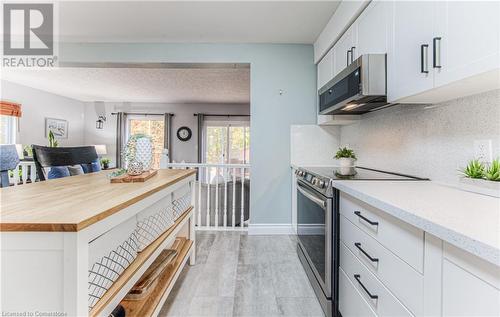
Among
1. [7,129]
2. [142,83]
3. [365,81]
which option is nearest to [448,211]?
[365,81]

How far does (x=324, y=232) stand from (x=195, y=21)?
93.0 inches

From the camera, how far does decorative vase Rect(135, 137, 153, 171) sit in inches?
63.1

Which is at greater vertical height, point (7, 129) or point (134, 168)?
point (7, 129)

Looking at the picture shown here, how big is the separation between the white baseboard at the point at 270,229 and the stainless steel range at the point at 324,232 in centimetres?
102

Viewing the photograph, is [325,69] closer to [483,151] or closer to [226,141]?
[483,151]

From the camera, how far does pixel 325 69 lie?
286cm

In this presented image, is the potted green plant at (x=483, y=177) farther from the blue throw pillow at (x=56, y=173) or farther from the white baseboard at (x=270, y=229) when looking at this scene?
the blue throw pillow at (x=56, y=173)

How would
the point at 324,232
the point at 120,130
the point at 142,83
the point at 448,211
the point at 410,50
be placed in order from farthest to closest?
the point at 120,130
the point at 142,83
the point at 324,232
the point at 410,50
the point at 448,211

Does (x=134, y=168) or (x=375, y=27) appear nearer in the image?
(x=134, y=168)

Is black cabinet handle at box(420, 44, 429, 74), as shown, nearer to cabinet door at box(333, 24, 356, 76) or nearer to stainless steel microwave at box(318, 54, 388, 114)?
stainless steel microwave at box(318, 54, 388, 114)

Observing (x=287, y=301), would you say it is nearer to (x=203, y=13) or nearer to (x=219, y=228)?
(x=219, y=228)

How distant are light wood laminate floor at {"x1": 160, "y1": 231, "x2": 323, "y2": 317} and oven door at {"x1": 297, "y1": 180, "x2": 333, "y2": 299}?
200 mm

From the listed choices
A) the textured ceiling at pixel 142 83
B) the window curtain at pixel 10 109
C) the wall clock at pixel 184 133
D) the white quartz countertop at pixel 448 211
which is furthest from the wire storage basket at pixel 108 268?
the wall clock at pixel 184 133

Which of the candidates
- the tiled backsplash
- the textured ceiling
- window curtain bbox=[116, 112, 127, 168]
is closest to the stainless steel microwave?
the tiled backsplash
